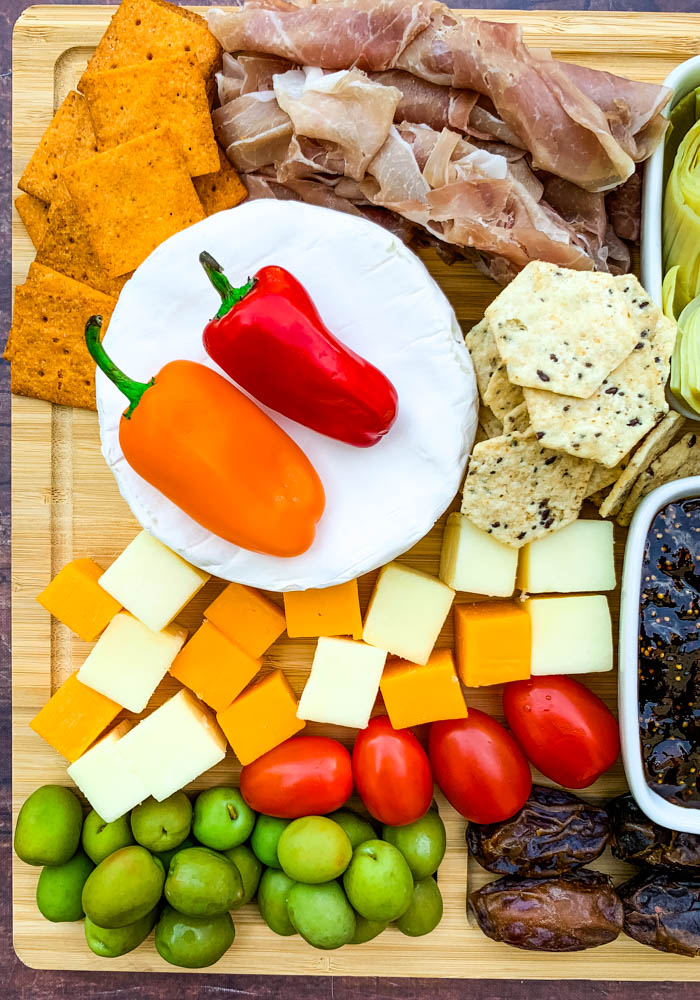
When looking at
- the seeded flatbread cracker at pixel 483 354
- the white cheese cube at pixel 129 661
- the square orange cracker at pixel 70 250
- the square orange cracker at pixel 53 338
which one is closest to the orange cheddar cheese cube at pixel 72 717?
the white cheese cube at pixel 129 661

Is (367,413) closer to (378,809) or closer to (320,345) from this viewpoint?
(320,345)

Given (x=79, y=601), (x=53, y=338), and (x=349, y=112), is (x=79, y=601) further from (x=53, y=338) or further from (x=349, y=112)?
(x=349, y=112)

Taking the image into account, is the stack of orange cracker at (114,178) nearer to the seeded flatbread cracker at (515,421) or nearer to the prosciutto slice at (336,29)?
the prosciutto slice at (336,29)

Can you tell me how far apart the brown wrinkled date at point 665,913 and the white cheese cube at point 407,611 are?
73 centimetres

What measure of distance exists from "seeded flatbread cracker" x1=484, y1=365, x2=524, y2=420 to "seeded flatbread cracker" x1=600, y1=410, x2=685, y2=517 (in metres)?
0.27

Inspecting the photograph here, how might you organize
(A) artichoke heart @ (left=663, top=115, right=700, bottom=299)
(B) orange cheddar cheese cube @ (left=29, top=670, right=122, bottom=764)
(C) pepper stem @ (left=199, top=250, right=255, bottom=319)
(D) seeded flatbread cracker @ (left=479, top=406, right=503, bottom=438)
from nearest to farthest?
(C) pepper stem @ (left=199, top=250, right=255, bottom=319) < (A) artichoke heart @ (left=663, top=115, right=700, bottom=299) < (D) seeded flatbread cracker @ (left=479, top=406, right=503, bottom=438) < (B) orange cheddar cheese cube @ (left=29, top=670, right=122, bottom=764)

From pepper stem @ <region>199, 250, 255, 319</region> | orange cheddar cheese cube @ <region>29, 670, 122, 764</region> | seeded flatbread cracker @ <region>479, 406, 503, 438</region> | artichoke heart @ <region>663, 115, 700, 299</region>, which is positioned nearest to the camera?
pepper stem @ <region>199, 250, 255, 319</region>

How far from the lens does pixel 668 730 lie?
1705 mm

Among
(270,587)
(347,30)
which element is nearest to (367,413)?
(270,587)

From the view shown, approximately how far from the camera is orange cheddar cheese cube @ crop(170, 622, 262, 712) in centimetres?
184

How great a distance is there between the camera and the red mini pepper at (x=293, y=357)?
5.10 feet

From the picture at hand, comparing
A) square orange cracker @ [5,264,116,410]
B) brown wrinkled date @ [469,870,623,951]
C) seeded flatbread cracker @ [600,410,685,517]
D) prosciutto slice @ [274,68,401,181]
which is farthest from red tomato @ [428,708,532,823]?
prosciutto slice @ [274,68,401,181]

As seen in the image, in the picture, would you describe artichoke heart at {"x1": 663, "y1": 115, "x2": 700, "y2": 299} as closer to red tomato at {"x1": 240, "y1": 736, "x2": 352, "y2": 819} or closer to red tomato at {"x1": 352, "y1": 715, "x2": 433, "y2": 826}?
red tomato at {"x1": 352, "y1": 715, "x2": 433, "y2": 826}

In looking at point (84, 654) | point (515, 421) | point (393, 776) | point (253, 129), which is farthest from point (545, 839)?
point (253, 129)
